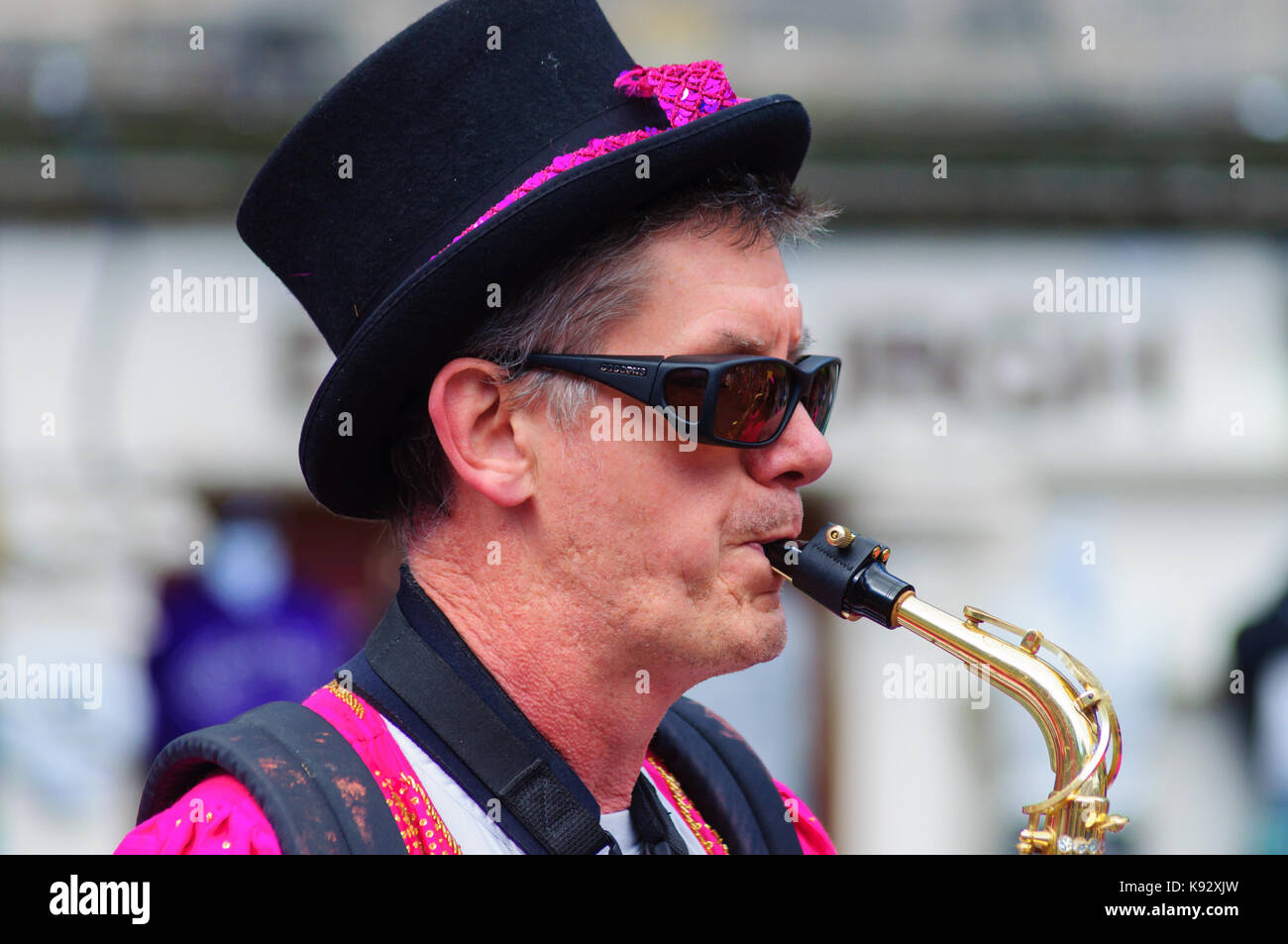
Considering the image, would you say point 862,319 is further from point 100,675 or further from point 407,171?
point 407,171

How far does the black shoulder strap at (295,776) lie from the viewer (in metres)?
1.83

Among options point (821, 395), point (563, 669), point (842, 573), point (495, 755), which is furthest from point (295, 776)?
point (821, 395)

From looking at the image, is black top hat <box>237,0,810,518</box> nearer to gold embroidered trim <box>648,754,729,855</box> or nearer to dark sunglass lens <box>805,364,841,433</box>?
dark sunglass lens <box>805,364,841,433</box>

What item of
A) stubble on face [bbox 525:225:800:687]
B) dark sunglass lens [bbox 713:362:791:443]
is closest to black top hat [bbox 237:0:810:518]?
stubble on face [bbox 525:225:800:687]

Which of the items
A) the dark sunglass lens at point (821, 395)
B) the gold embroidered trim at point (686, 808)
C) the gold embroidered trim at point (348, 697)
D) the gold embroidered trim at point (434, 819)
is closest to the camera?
the gold embroidered trim at point (434, 819)

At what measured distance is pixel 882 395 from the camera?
7.35m

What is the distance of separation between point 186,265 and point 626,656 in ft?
19.2

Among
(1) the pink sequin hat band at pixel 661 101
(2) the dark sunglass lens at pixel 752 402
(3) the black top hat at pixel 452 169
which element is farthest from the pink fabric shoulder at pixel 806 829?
(1) the pink sequin hat band at pixel 661 101

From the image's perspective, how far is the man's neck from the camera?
2.20 m

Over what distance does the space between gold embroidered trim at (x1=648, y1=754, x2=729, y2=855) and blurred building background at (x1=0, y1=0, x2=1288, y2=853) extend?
4431mm

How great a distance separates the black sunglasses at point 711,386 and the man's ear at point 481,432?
0.30ft

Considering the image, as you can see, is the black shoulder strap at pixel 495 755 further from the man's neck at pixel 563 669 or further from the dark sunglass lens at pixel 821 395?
the dark sunglass lens at pixel 821 395

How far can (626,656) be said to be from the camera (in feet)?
7.20
